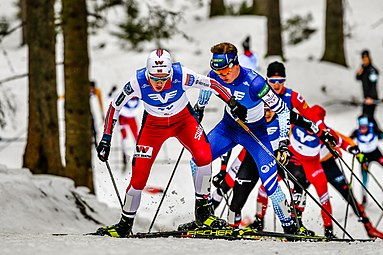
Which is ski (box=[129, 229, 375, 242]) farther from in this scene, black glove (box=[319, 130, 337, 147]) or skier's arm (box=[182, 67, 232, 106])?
black glove (box=[319, 130, 337, 147])

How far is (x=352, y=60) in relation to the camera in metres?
21.2

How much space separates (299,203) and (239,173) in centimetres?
117

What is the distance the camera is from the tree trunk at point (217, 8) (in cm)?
2611

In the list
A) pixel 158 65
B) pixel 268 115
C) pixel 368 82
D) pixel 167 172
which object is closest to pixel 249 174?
pixel 268 115

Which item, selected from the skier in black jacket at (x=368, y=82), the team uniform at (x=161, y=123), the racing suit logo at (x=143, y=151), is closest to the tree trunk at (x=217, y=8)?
the skier in black jacket at (x=368, y=82)

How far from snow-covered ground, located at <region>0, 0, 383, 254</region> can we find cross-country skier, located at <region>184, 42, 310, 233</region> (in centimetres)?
165

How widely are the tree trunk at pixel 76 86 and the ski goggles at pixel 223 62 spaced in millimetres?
3855

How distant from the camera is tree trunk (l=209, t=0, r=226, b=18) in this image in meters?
26.1

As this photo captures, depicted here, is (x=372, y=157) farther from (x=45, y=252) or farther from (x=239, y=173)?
(x=45, y=252)

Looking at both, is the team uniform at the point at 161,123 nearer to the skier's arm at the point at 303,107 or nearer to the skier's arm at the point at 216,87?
the skier's arm at the point at 216,87

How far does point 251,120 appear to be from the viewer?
7.79 metres

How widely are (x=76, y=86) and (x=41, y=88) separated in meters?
0.85

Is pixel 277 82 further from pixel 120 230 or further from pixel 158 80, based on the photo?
pixel 120 230

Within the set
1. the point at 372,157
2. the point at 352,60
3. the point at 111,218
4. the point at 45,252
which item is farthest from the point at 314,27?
the point at 45,252
